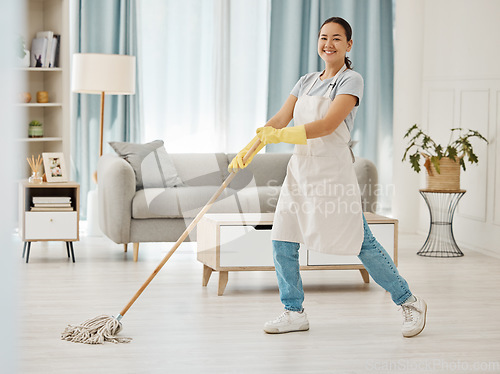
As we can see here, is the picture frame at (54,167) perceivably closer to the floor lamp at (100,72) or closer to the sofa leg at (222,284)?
the floor lamp at (100,72)

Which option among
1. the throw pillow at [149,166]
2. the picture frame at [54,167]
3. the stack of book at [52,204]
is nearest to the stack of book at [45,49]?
the throw pillow at [149,166]

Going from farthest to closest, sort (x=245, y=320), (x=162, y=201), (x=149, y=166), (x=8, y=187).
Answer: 1. (x=149, y=166)
2. (x=162, y=201)
3. (x=245, y=320)
4. (x=8, y=187)

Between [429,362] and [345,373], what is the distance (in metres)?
0.33

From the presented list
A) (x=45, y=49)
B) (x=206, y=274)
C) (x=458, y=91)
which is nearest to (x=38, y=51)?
(x=45, y=49)

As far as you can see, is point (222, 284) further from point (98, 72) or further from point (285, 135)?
point (98, 72)

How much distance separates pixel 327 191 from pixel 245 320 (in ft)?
2.39

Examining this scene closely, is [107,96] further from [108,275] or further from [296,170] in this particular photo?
[296,170]

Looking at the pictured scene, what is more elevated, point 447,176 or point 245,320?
point 447,176

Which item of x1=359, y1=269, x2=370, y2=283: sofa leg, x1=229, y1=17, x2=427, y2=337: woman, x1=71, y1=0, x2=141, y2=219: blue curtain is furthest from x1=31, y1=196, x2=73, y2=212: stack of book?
x1=229, y1=17, x2=427, y2=337: woman

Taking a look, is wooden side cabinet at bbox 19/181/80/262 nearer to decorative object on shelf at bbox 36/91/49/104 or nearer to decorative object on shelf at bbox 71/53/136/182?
decorative object on shelf at bbox 71/53/136/182

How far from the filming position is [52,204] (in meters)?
4.34

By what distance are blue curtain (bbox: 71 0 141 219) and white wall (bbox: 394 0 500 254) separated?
2.30 m

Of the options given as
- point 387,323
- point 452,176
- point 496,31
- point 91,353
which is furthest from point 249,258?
point 496,31

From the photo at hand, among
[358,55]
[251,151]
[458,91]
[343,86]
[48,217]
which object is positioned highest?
[358,55]
